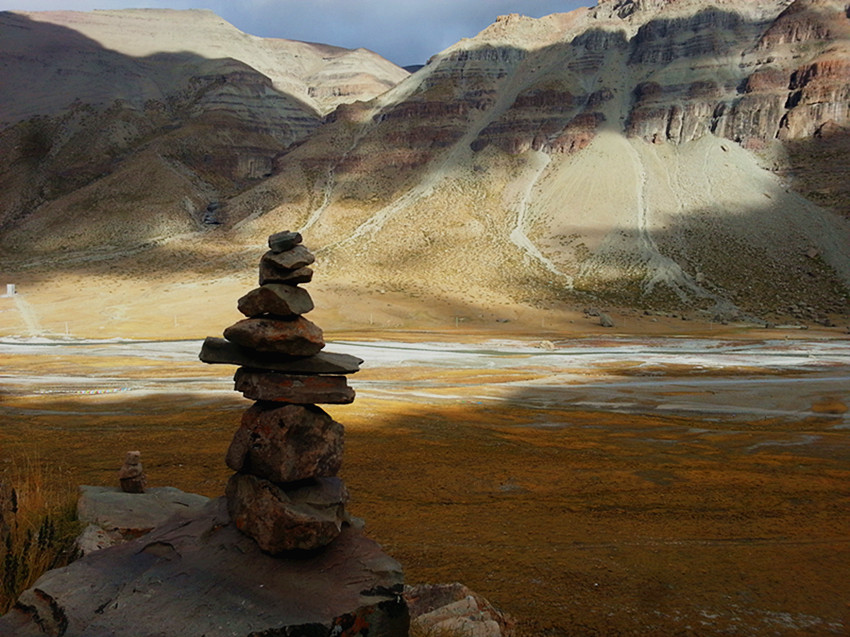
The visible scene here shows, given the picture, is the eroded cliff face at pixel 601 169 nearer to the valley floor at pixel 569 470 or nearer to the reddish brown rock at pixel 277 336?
the valley floor at pixel 569 470

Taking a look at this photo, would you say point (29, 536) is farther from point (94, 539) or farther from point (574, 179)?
point (574, 179)

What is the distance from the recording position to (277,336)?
812 centimetres

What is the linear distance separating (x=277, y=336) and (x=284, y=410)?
95 cm

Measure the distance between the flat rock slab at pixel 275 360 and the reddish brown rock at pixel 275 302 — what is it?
1.84 feet

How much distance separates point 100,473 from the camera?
14109 mm

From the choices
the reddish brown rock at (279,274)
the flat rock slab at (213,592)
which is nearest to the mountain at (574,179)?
the reddish brown rock at (279,274)

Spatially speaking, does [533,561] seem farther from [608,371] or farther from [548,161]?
[548,161]

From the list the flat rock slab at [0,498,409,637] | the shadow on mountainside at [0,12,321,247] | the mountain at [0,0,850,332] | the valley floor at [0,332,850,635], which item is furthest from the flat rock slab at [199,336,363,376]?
the shadow on mountainside at [0,12,321,247]

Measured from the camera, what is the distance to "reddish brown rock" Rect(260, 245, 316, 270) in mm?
8508

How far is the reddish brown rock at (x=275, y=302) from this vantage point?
8.33m

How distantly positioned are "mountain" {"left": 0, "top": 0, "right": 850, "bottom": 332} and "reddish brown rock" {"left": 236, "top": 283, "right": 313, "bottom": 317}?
61587 millimetres

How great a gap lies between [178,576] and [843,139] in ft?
394

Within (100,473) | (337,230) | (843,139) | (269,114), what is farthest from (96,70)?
(100,473)

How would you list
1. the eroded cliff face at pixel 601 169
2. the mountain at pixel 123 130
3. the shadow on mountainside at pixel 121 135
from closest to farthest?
the eroded cliff face at pixel 601 169, the shadow on mountainside at pixel 121 135, the mountain at pixel 123 130
